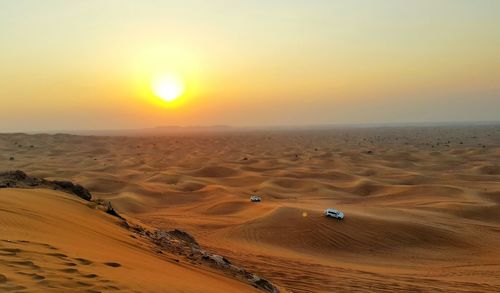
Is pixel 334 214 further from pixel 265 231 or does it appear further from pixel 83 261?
pixel 83 261

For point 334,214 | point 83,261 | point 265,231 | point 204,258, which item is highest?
point 83,261

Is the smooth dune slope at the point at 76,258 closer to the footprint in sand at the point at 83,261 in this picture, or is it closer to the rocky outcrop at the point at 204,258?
the footprint in sand at the point at 83,261

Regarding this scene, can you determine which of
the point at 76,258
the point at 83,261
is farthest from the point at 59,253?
the point at 83,261

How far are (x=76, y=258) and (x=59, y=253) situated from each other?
0.92 feet

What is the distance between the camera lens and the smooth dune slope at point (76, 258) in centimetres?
Answer: 499

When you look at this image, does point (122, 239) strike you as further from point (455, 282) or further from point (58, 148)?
point (58, 148)

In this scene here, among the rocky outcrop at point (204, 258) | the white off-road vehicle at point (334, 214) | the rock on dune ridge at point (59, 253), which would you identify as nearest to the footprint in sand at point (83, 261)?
the rock on dune ridge at point (59, 253)

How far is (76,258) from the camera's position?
237 inches

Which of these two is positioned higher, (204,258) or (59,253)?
(59,253)

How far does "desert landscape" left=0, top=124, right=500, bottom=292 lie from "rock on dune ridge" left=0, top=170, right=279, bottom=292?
29mm

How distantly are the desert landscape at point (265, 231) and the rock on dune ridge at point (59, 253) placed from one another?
3 cm

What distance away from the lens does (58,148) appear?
76500 mm

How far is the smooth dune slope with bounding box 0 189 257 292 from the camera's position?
4988 mm

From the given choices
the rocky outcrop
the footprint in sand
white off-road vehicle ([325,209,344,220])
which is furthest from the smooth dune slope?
white off-road vehicle ([325,209,344,220])
